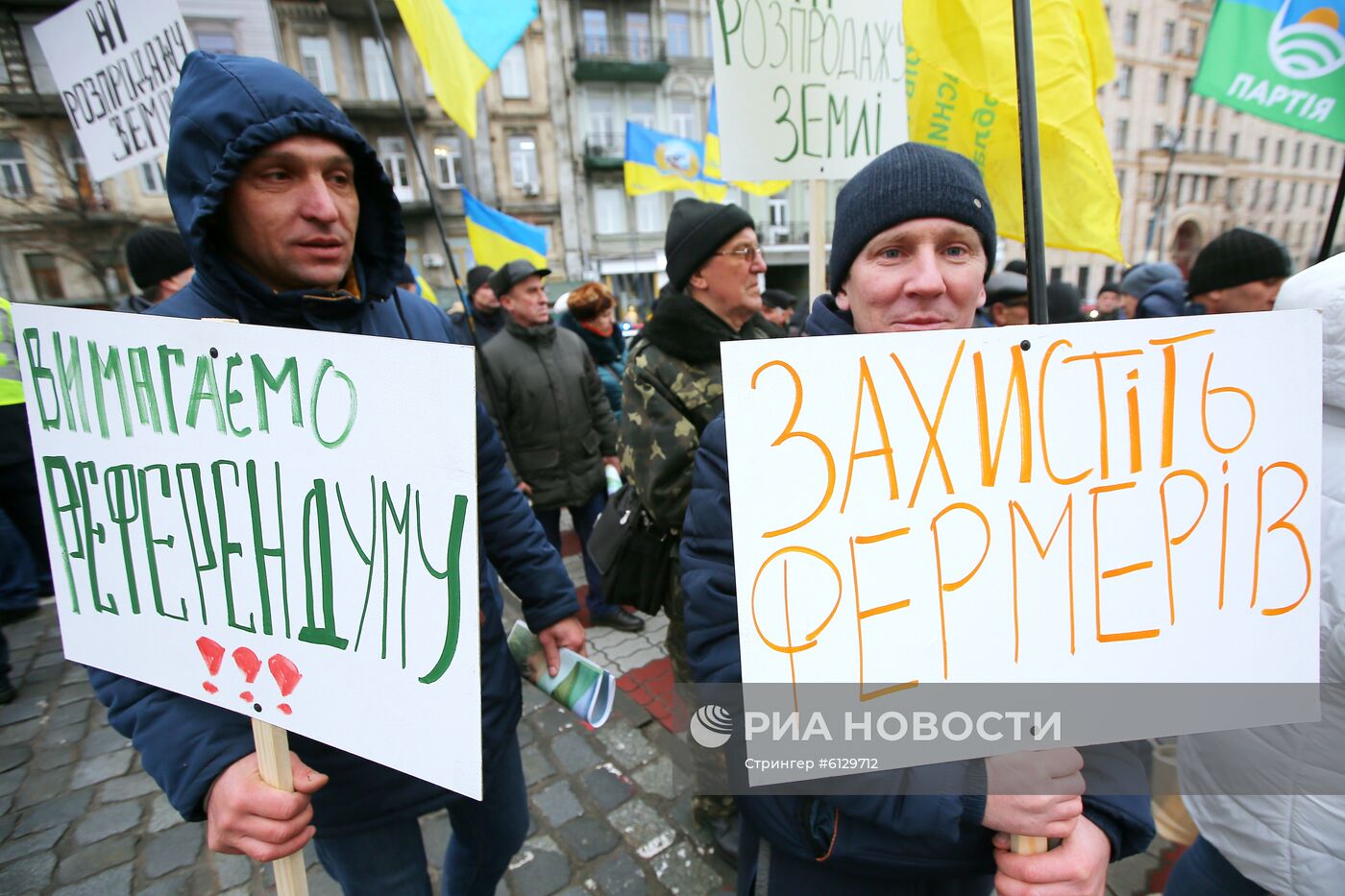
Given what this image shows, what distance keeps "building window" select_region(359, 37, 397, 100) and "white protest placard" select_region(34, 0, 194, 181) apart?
72.1 feet

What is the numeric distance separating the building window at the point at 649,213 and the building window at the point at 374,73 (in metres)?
9.36

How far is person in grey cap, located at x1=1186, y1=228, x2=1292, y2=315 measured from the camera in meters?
2.89

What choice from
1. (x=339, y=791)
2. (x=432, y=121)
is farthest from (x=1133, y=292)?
(x=432, y=121)

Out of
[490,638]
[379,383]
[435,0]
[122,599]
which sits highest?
→ [435,0]

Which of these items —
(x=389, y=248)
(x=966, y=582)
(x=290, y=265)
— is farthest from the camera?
(x=389, y=248)

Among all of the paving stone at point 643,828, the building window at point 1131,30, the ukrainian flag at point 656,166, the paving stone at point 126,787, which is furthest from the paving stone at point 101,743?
the building window at point 1131,30

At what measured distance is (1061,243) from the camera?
2.31m

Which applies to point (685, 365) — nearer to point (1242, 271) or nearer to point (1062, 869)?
point (1062, 869)

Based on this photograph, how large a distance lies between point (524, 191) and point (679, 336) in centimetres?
2341

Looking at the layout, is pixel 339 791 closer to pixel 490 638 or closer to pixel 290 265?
pixel 490 638

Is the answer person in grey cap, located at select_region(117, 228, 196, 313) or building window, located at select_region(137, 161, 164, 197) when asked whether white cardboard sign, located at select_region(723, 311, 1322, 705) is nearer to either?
person in grey cap, located at select_region(117, 228, 196, 313)

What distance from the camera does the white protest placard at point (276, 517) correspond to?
2.69ft

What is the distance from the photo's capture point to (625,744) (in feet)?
8.38

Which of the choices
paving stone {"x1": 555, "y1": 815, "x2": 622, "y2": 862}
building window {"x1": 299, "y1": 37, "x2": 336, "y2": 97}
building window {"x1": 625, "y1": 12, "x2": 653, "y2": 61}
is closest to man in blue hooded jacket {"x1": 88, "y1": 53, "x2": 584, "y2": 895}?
paving stone {"x1": 555, "y1": 815, "x2": 622, "y2": 862}
